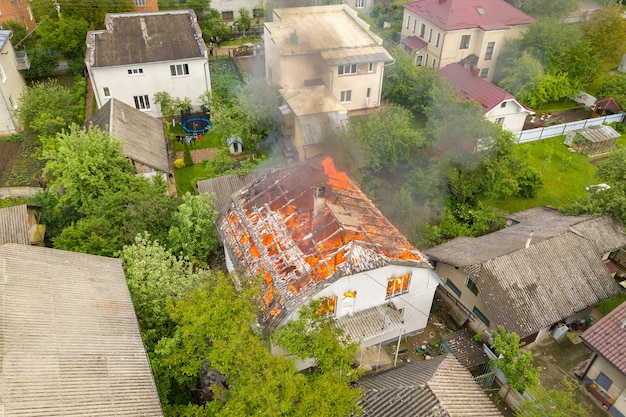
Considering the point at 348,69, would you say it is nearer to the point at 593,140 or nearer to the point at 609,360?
the point at 593,140

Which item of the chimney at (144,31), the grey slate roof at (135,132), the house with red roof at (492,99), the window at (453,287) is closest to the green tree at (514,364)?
the window at (453,287)

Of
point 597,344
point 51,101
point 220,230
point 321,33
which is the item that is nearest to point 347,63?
point 321,33

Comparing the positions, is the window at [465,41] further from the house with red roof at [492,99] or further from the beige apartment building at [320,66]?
the beige apartment building at [320,66]

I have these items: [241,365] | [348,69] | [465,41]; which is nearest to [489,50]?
[465,41]

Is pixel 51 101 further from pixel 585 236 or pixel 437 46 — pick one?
pixel 585 236

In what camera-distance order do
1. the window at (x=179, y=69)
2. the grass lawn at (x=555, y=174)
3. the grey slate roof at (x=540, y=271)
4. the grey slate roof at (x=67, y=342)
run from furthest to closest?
the window at (x=179, y=69)
the grass lawn at (x=555, y=174)
the grey slate roof at (x=540, y=271)
the grey slate roof at (x=67, y=342)

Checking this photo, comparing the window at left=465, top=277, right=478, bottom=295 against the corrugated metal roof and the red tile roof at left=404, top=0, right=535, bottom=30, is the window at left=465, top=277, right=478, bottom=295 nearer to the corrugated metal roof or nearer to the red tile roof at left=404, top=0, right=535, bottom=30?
the corrugated metal roof

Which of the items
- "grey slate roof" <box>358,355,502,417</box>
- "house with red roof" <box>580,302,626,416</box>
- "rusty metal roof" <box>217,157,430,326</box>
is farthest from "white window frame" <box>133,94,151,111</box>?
"house with red roof" <box>580,302,626,416</box>
